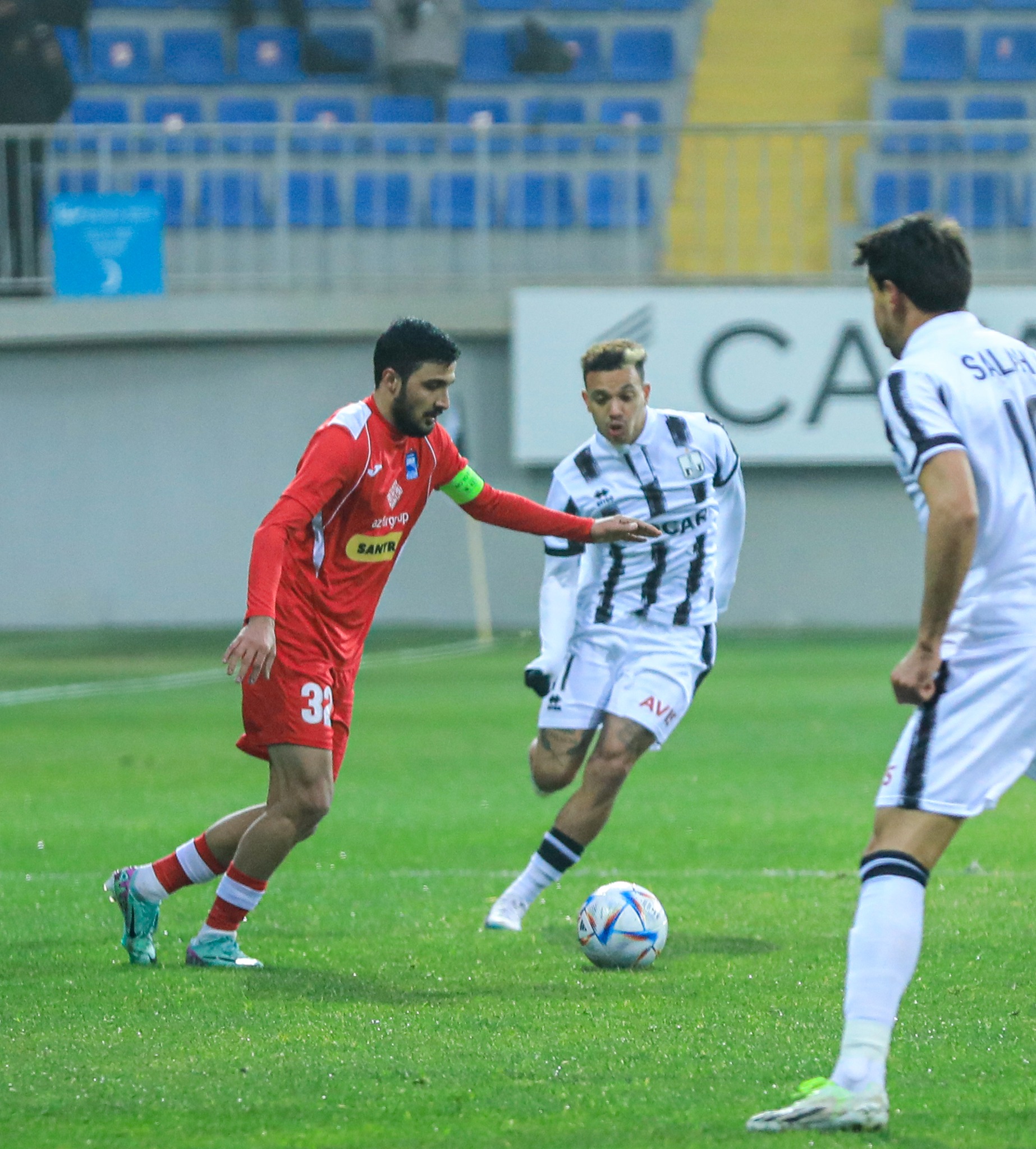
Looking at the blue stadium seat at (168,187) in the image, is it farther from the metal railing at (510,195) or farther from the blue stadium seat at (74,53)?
the blue stadium seat at (74,53)

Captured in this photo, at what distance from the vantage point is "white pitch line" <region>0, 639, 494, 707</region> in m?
14.3

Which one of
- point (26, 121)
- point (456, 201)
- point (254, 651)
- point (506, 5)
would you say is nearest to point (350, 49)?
point (506, 5)

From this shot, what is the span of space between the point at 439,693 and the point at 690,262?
27.8 ft

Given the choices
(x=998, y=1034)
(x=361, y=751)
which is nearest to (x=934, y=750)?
(x=998, y=1034)

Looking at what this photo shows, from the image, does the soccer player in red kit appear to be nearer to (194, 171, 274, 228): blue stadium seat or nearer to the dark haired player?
the dark haired player

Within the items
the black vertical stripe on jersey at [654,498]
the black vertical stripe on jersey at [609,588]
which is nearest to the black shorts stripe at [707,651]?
the black vertical stripe on jersey at [609,588]

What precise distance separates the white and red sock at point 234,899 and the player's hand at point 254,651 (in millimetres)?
844

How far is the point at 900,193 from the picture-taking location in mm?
20203

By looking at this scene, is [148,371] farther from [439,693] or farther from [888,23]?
[888,23]

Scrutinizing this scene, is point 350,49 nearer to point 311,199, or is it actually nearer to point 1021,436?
point 311,199

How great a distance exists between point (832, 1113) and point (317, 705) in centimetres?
232

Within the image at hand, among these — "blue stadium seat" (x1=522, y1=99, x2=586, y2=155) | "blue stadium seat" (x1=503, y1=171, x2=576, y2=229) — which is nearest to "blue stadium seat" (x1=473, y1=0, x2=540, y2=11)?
"blue stadium seat" (x1=522, y1=99, x2=586, y2=155)

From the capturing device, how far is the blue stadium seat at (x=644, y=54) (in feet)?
74.8

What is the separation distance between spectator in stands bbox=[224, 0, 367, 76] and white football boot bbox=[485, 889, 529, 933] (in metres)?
17.3
